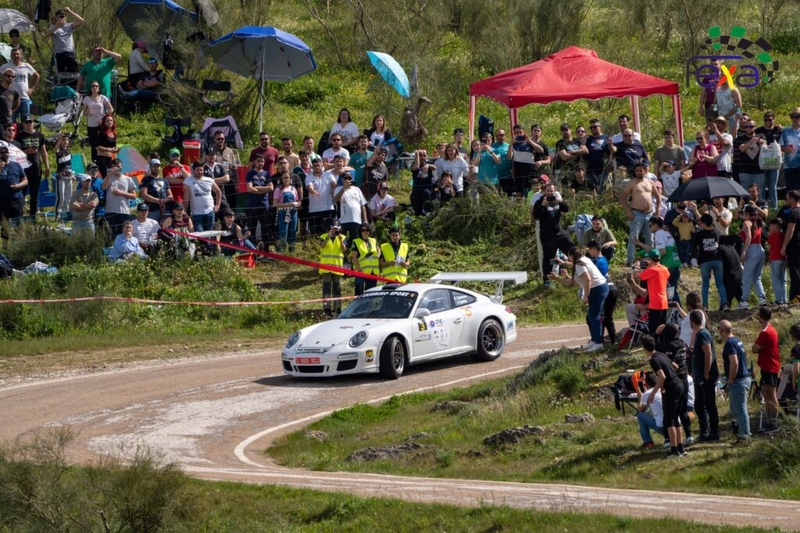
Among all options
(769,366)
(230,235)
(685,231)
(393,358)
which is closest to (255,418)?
(393,358)

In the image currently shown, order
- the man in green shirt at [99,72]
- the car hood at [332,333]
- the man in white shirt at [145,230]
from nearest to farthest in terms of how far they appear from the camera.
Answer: the car hood at [332,333], the man in white shirt at [145,230], the man in green shirt at [99,72]

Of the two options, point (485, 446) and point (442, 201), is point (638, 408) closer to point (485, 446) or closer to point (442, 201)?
point (485, 446)

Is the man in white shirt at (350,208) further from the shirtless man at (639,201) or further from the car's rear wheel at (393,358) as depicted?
the car's rear wheel at (393,358)

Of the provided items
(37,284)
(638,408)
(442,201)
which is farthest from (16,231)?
(638,408)

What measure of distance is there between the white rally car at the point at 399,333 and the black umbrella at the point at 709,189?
392 cm

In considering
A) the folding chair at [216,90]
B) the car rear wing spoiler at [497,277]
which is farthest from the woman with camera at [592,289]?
the folding chair at [216,90]

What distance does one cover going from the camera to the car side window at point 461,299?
2197cm

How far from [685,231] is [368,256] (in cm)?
614

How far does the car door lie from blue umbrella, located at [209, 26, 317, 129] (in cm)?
1210

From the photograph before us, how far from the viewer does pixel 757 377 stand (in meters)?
18.0

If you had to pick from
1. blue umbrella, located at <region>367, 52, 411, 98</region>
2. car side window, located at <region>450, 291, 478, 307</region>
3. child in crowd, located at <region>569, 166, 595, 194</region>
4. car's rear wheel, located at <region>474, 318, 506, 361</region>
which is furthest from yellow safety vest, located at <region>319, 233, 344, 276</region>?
blue umbrella, located at <region>367, 52, 411, 98</region>

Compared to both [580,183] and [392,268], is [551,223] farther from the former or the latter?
[580,183]

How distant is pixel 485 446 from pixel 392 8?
27742 mm

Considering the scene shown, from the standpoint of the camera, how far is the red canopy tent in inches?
1151
